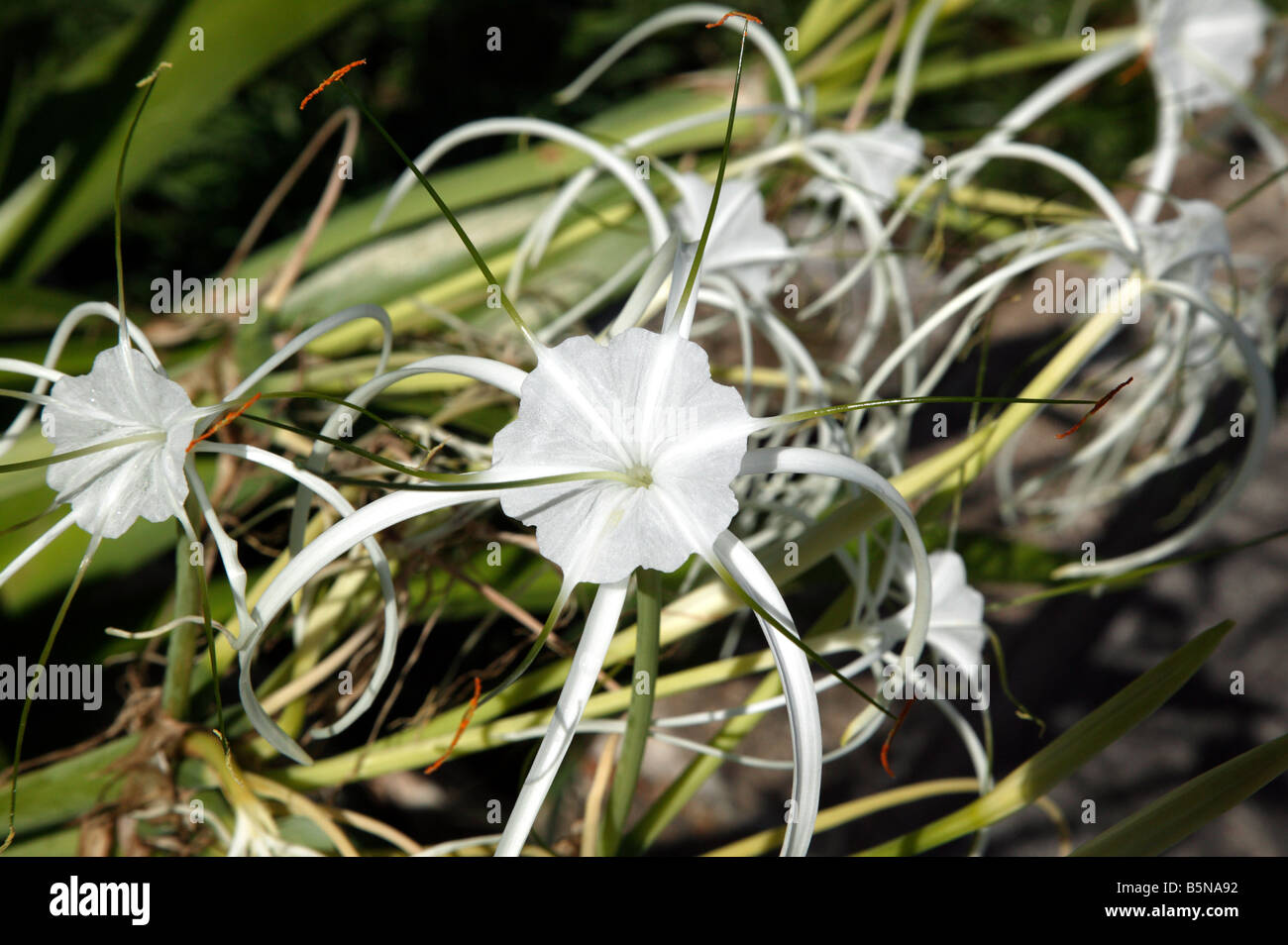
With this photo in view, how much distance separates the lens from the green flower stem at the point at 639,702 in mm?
242

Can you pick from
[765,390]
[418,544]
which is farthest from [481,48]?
[418,544]

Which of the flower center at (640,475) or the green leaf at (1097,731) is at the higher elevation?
the flower center at (640,475)

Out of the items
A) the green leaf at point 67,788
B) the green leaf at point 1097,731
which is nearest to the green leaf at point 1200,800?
the green leaf at point 1097,731

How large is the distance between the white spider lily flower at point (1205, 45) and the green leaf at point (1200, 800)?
1.37 ft

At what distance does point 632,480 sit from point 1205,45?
21.1 inches

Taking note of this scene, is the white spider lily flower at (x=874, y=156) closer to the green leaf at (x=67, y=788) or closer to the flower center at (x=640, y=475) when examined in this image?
the flower center at (x=640, y=475)

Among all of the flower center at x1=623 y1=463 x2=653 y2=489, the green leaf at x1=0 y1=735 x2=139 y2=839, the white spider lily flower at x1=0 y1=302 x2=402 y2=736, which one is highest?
the white spider lily flower at x1=0 y1=302 x2=402 y2=736

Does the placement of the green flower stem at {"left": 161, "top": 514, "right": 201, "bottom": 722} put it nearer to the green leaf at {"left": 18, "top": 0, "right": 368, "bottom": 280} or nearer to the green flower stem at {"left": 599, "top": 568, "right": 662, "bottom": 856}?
the green flower stem at {"left": 599, "top": 568, "right": 662, "bottom": 856}

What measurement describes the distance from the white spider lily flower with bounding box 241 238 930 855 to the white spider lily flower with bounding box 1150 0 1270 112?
0.47 meters

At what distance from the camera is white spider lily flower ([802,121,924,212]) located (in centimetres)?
41

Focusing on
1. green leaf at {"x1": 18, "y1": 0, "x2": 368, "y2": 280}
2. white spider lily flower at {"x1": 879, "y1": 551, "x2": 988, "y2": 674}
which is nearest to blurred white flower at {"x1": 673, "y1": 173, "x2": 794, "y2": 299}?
white spider lily flower at {"x1": 879, "y1": 551, "x2": 988, "y2": 674}

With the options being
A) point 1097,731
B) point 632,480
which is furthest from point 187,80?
point 1097,731

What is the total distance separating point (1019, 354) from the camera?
2.73 feet
